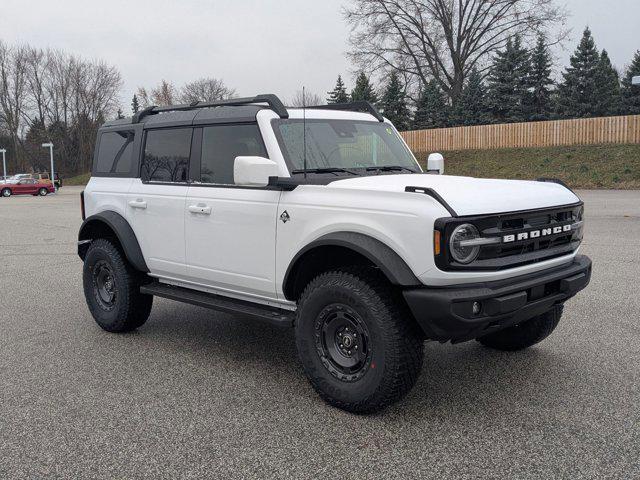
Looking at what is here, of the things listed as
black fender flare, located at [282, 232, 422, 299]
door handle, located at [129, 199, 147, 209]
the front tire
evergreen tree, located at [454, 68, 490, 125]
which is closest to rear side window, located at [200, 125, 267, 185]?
door handle, located at [129, 199, 147, 209]

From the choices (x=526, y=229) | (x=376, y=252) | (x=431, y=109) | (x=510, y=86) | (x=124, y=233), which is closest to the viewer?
(x=376, y=252)

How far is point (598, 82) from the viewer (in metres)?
43.3

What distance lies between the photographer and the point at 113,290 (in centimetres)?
578

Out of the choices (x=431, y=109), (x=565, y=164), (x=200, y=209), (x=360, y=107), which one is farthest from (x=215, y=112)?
(x=431, y=109)

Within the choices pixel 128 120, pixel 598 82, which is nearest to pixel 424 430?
pixel 128 120

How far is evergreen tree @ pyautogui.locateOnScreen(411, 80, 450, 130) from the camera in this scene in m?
46.3

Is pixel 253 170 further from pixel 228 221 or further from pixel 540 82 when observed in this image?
pixel 540 82

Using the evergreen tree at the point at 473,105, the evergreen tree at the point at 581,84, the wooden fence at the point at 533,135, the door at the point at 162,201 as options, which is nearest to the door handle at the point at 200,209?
the door at the point at 162,201

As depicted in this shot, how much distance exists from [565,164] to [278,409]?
29.8 m

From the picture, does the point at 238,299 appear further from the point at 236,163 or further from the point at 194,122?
the point at 194,122

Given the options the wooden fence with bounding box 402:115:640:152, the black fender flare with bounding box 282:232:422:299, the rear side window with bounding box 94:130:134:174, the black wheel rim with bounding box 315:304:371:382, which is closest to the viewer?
the black fender flare with bounding box 282:232:422:299

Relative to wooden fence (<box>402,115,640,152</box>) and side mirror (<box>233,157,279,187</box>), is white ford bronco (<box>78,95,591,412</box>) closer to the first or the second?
side mirror (<box>233,157,279,187</box>)

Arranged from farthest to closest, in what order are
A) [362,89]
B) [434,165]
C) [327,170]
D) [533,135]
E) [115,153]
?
1. [362,89]
2. [533,135]
3. [115,153]
4. [434,165]
5. [327,170]

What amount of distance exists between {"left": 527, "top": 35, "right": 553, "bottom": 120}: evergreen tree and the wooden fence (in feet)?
28.3
